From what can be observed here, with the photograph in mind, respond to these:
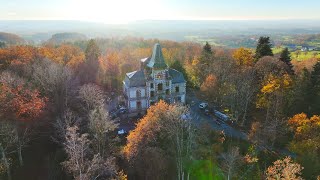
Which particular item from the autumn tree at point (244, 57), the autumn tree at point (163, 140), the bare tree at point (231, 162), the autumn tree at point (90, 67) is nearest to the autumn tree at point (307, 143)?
the bare tree at point (231, 162)

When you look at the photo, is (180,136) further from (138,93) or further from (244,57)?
(244,57)

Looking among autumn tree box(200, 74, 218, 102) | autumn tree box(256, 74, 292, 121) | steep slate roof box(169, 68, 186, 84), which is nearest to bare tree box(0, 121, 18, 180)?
steep slate roof box(169, 68, 186, 84)

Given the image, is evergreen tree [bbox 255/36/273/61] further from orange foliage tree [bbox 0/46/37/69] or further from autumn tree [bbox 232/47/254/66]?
orange foliage tree [bbox 0/46/37/69]

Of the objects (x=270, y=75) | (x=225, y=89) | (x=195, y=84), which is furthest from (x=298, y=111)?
(x=195, y=84)

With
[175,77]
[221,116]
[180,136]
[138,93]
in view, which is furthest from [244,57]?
[180,136]

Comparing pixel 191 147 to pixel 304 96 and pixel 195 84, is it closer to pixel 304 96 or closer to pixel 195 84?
pixel 304 96

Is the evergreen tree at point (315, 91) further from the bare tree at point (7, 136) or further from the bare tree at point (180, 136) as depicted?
the bare tree at point (7, 136)
